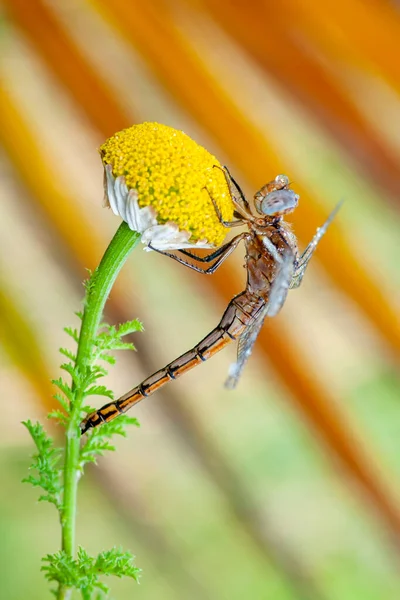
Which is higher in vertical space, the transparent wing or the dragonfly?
the dragonfly

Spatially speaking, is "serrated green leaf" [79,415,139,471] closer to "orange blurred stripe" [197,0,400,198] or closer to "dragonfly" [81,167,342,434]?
"dragonfly" [81,167,342,434]

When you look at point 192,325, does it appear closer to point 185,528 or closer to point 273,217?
point 185,528

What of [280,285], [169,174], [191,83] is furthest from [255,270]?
[191,83]

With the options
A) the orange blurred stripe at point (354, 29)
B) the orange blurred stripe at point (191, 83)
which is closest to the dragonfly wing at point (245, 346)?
the orange blurred stripe at point (191, 83)

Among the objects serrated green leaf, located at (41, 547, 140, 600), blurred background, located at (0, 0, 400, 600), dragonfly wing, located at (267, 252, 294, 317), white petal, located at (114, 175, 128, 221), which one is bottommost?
serrated green leaf, located at (41, 547, 140, 600)

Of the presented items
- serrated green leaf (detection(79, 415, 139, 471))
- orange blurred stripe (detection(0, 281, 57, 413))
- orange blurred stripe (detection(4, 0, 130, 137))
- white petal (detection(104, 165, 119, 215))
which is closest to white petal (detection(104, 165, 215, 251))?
white petal (detection(104, 165, 119, 215))
